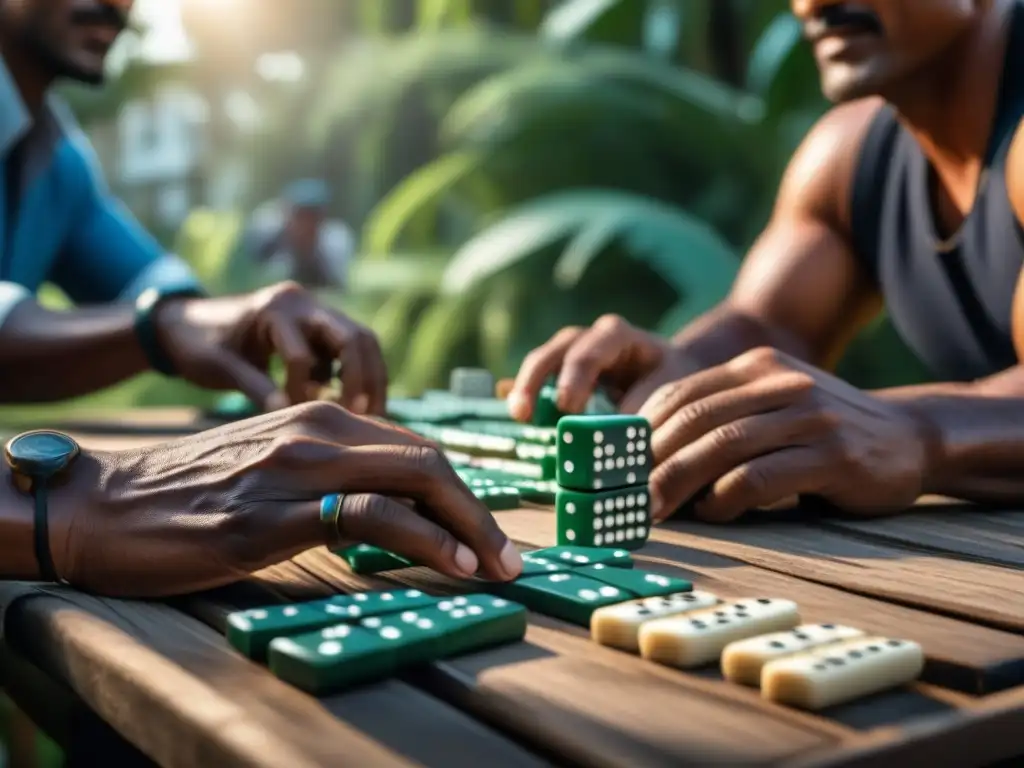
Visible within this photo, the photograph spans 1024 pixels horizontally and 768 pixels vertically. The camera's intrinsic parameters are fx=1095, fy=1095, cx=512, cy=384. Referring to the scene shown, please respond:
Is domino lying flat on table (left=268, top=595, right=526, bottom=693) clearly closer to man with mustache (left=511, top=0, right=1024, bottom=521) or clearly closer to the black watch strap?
the black watch strap

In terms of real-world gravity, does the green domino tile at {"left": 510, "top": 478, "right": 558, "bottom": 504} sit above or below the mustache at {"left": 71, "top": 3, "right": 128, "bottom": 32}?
below

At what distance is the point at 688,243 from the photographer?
4594mm

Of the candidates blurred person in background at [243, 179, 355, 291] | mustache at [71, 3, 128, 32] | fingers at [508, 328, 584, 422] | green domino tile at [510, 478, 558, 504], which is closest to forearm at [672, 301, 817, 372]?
fingers at [508, 328, 584, 422]

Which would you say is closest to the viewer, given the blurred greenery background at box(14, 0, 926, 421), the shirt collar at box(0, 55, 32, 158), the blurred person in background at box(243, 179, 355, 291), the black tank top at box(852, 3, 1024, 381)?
the black tank top at box(852, 3, 1024, 381)

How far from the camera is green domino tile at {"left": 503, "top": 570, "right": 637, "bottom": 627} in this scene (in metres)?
0.72

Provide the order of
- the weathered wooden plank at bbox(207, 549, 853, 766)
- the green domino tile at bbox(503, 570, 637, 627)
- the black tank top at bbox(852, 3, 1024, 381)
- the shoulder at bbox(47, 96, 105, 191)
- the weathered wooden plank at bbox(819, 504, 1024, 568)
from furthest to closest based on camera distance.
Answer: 1. the shoulder at bbox(47, 96, 105, 191)
2. the black tank top at bbox(852, 3, 1024, 381)
3. the weathered wooden plank at bbox(819, 504, 1024, 568)
4. the green domino tile at bbox(503, 570, 637, 627)
5. the weathered wooden plank at bbox(207, 549, 853, 766)

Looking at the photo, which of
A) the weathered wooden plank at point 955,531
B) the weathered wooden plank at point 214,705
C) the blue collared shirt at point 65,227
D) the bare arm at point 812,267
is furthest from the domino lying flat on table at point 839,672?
the blue collared shirt at point 65,227

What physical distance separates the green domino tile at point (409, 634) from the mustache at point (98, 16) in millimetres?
1844

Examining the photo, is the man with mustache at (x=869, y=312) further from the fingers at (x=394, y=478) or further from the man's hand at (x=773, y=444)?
the fingers at (x=394, y=478)

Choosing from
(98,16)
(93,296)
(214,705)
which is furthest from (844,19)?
(93,296)

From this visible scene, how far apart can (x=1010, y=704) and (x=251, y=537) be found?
1.60ft

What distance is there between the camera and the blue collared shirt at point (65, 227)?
212 centimetres

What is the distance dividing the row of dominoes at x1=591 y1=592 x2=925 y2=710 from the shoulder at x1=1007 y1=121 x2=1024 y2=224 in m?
0.90

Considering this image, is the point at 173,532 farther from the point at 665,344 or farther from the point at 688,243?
the point at 688,243
